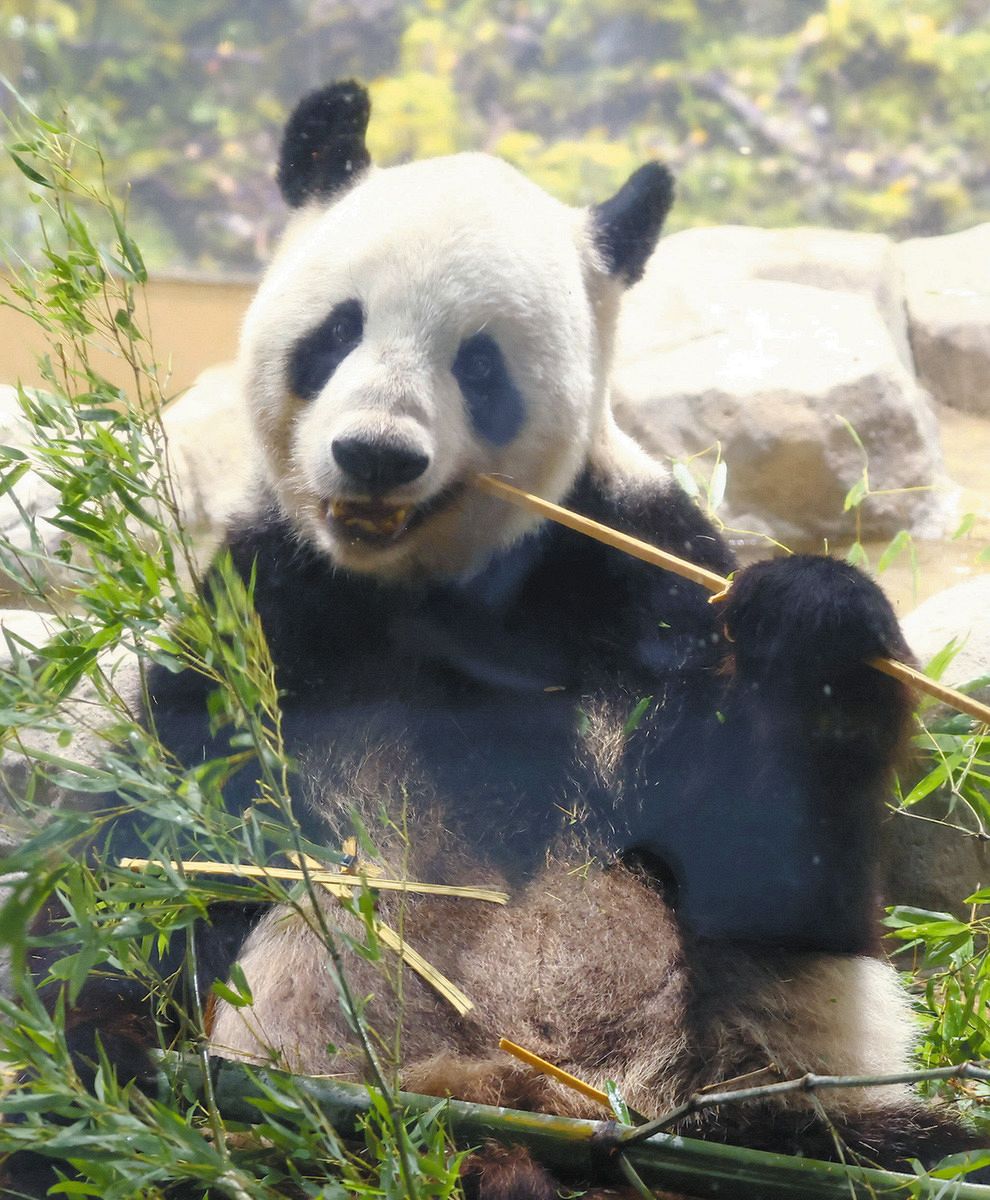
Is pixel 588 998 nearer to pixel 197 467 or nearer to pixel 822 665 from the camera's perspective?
pixel 822 665

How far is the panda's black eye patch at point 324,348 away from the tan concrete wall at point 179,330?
16 centimetres

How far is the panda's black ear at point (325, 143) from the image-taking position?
6.14 feet

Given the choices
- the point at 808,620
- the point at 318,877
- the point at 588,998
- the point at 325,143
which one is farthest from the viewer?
the point at 325,143

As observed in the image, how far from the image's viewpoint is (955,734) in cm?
205

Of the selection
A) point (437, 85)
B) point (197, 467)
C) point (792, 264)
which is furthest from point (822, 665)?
point (792, 264)

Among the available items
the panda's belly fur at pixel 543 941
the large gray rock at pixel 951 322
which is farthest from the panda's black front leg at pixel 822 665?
the large gray rock at pixel 951 322

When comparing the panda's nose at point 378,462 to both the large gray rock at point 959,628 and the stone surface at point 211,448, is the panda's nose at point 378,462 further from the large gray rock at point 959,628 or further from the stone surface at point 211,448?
the large gray rock at point 959,628

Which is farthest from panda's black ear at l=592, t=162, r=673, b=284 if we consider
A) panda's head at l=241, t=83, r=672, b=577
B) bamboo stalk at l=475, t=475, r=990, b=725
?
bamboo stalk at l=475, t=475, r=990, b=725

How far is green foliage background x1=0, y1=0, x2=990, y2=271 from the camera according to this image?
185 cm

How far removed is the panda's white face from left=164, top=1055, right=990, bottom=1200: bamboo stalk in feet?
2.55

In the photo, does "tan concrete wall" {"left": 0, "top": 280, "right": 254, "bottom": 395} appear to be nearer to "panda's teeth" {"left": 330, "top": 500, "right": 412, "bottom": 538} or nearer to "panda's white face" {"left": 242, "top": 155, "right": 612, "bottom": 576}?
"panda's white face" {"left": 242, "top": 155, "right": 612, "bottom": 576}

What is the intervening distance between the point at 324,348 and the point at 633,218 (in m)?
0.58

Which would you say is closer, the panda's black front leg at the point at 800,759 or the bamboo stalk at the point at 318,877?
the bamboo stalk at the point at 318,877

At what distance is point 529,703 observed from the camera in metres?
1.85
